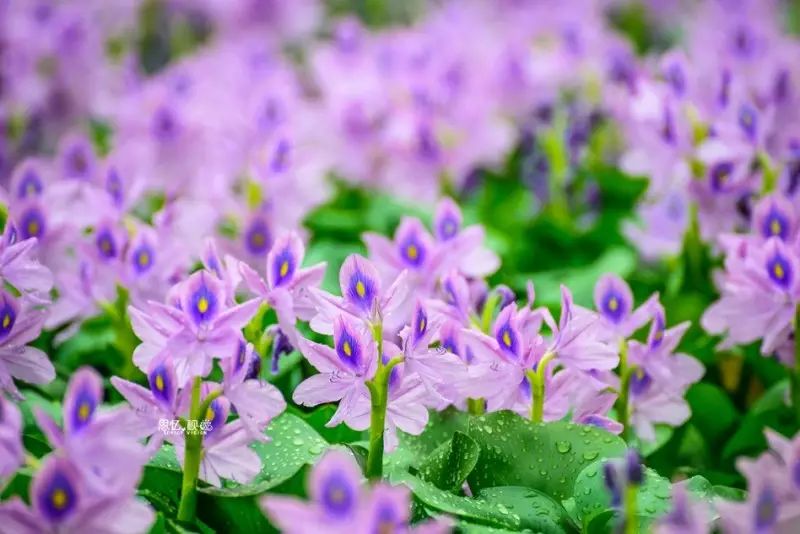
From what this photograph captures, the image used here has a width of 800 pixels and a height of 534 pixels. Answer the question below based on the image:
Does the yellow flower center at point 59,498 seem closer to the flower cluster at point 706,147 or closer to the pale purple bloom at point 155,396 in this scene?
the pale purple bloom at point 155,396

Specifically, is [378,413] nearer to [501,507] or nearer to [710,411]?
[501,507]

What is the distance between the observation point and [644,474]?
101 cm

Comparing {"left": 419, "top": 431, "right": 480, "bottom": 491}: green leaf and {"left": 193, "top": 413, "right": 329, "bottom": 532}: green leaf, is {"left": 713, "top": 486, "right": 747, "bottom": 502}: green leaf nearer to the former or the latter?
{"left": 419, "top": 431, "right": 480, "bottom": 491}: green leaf

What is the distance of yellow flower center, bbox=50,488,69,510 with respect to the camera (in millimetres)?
784

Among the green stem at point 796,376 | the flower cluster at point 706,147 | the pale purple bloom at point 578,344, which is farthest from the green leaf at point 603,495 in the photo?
the flower cluster at point 706,147

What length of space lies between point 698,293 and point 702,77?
394 mm

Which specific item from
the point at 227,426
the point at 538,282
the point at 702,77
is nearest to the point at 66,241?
the point at 227,426

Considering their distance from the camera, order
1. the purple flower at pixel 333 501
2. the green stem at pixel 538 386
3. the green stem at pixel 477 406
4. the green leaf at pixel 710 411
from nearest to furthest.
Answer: the purple flower at pixel 333 501
the green stem at pixel 538 386
the green stem at pixel 477 406
the green leaf at pixel 710 411

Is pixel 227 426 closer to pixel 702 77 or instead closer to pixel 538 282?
pixel 538 282

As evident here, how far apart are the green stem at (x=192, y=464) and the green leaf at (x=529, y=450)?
0.29 meters

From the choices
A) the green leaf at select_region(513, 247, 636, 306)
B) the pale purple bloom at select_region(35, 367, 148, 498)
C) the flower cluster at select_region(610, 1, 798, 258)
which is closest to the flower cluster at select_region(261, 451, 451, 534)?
the pale purple bloom at select_region(35, 367, 148, 498)

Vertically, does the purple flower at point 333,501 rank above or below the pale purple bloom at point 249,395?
above

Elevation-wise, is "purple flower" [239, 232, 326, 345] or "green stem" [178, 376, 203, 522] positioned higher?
"purple flower" [239, 232, 326, 345]

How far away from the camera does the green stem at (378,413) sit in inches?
38.2
